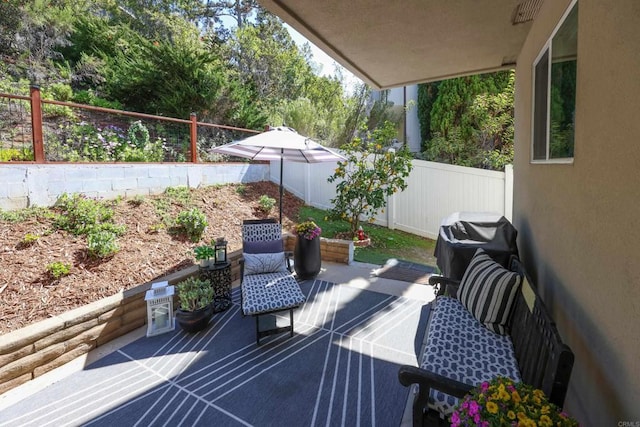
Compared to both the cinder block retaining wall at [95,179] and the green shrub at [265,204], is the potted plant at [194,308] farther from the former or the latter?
the green shrub at [265,204]

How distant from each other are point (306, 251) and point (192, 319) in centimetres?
197

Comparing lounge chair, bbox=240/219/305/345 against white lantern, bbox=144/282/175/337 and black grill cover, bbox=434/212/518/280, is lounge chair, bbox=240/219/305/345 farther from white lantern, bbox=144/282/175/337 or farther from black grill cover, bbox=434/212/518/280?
black grill cover, bbox=434/212/518/280

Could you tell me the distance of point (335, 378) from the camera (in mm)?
2629

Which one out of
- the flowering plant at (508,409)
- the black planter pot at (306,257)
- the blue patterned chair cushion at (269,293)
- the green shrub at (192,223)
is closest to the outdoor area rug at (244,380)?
the blue patterned chair cushion at (269,293)

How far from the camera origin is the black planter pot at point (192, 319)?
3.26 meters

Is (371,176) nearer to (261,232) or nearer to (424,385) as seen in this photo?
(261,232)

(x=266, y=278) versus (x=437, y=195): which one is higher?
(x=437, y=195)

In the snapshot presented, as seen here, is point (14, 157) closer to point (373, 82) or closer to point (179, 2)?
point (373, 82)

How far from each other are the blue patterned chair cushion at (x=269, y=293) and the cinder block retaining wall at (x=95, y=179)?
10.1ft

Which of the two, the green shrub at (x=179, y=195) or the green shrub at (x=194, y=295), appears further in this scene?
Answer: the green shrub at (x=179, y=195)

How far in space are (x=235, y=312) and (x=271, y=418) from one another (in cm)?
176

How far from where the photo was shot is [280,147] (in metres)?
4.16

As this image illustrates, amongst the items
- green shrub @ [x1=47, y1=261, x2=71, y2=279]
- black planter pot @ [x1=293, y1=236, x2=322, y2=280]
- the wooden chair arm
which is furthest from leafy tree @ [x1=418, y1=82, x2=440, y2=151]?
green shrub @ [x1=47, y1=261, x2=71, y2=279]

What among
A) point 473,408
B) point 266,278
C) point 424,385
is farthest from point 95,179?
point 473,408
